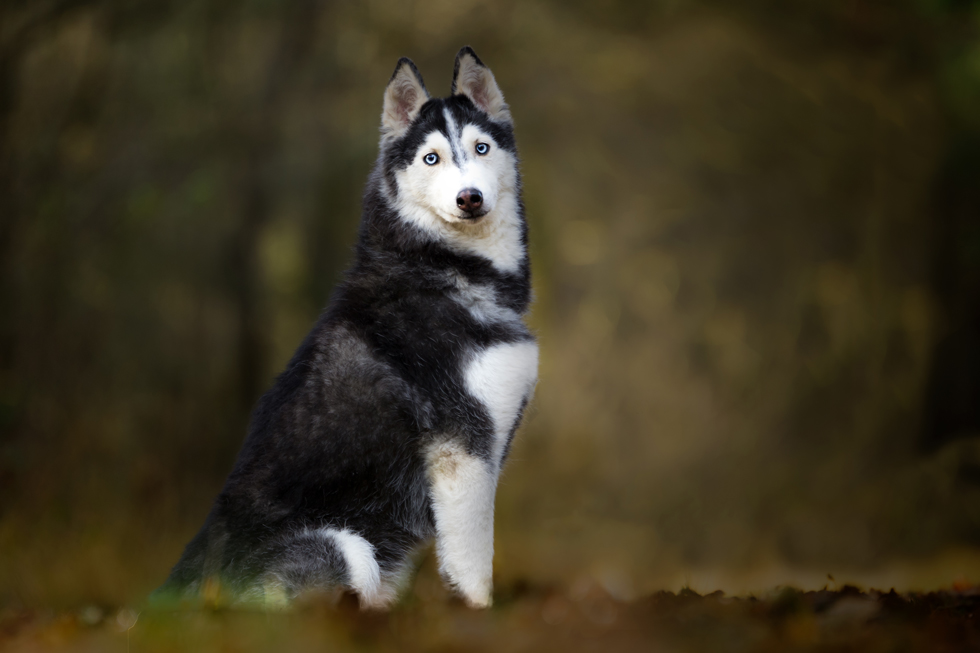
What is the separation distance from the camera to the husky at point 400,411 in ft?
11.3

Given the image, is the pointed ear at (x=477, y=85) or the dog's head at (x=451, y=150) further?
the pointed ear at (x=477, y=85)

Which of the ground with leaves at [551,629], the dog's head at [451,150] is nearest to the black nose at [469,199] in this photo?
the dog's head at [451,150]

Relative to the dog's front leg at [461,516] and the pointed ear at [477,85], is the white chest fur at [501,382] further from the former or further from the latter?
the pointed ear at [477,85]

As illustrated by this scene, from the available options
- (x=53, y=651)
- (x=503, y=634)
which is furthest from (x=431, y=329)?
(x=53, y=651)

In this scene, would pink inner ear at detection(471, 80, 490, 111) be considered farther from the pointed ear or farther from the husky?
the husky

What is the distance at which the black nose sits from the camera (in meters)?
3.66

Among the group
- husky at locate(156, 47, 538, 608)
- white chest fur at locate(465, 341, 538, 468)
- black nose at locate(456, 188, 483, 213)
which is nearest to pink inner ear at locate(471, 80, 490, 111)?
husky at locate(156, 47, 538, 608)

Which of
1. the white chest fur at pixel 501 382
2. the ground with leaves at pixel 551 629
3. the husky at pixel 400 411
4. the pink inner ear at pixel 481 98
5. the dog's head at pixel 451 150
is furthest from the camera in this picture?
the pink inner ear at pixel 481 98

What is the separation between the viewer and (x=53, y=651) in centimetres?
331

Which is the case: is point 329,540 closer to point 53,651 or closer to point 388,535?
point 388,535

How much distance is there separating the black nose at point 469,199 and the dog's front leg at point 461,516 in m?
1.07

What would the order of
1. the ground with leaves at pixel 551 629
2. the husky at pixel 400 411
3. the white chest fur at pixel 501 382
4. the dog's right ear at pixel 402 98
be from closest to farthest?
the ground with leaves at pixel 551 629
the husky at pixel 400 411
the white chest fur at pixel 501 382
the dog's right ear at pixel 402 98

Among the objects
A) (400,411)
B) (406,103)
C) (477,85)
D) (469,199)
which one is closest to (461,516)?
(400,411)

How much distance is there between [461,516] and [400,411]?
20.7 inches
